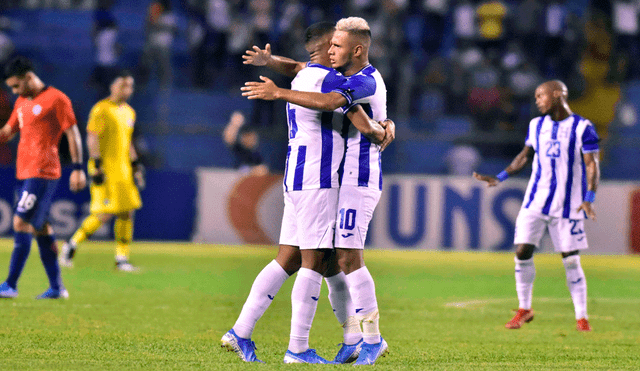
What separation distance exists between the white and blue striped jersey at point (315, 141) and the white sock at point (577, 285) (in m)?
3.29

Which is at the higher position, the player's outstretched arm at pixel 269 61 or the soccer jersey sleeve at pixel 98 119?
the player's outstretched arm at pixel 269 61

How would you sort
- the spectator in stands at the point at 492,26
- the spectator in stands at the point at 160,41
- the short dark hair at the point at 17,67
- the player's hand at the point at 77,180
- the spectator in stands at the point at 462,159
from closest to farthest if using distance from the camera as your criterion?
the short dark hair at the point at 17,67 → the player's hand at the point at 77,180 → the spectator in stands at the point at 462,159 → the spectator in stands at the point at 160,41 → the spectator in stands at the point at 492,26

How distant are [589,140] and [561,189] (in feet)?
1.55

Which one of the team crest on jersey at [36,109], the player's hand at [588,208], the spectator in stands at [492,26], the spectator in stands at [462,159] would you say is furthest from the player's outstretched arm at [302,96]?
the spectator in stands at [492,26]

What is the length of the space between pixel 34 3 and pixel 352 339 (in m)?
15.2

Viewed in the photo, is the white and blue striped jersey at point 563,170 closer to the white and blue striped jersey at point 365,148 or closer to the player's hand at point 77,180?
the white and blue striped jersey at point 365,148

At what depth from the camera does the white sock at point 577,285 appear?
25.3 ft

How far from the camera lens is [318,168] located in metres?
5.27

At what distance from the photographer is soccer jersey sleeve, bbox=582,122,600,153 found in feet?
25.3

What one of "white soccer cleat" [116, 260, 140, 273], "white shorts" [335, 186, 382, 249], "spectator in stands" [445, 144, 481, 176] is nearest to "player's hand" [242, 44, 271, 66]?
"white shorts" [335, 186, 382, 249]

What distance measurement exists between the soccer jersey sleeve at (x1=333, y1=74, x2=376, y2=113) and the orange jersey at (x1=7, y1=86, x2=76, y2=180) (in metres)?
4.15

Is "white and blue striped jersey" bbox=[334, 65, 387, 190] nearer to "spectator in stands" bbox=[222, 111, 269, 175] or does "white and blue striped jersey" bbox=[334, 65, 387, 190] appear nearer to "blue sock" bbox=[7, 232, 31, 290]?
"blue sock" bbox=[7, 232, 31, 290]

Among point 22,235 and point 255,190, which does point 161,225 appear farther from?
point 22,235

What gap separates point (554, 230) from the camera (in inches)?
312
